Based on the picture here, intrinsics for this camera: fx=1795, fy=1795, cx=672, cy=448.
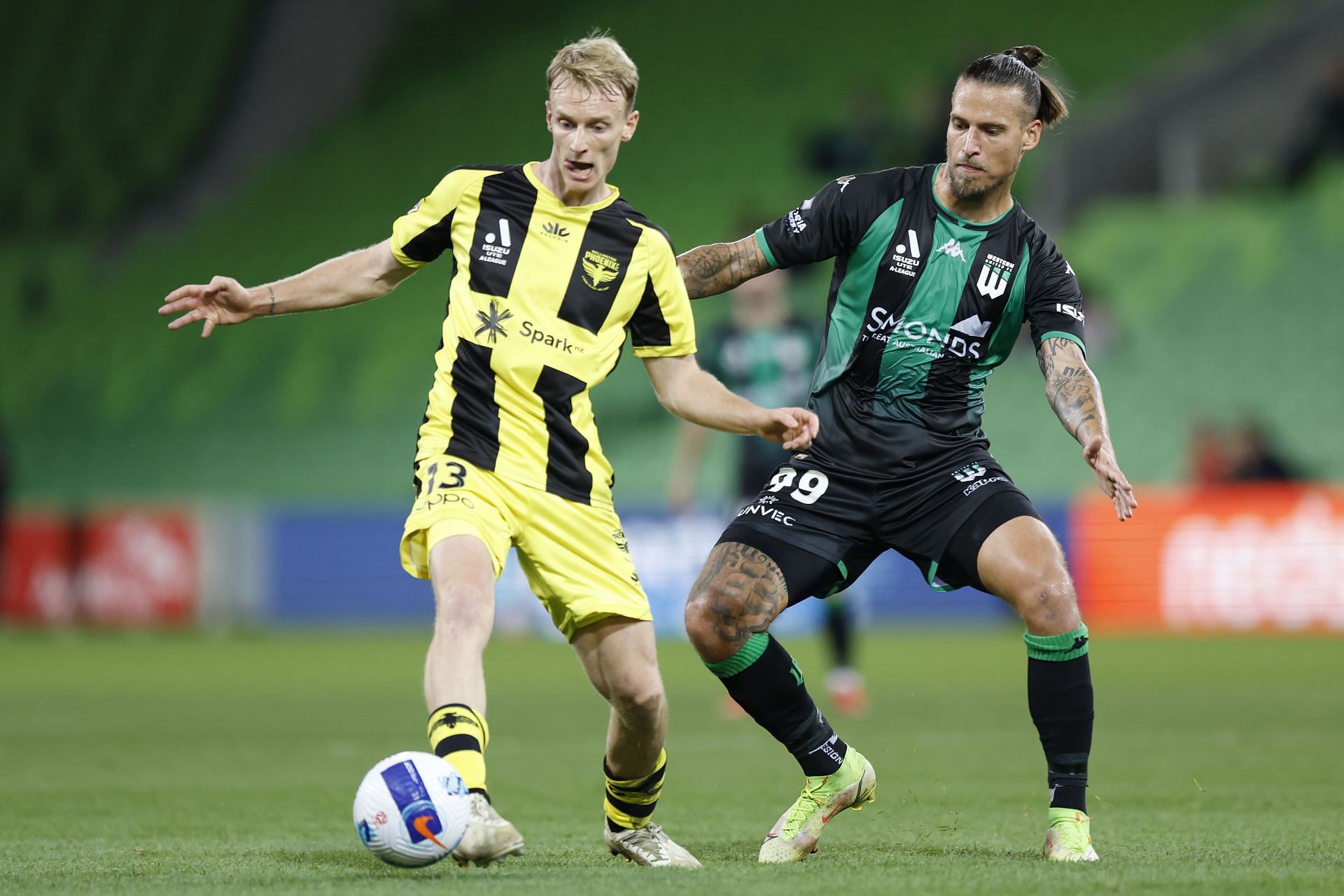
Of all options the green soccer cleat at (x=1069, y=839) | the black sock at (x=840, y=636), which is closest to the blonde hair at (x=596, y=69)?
the green soccer cleat at (x=1069, y=839)

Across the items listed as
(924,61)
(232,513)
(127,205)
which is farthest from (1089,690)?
(127,205)

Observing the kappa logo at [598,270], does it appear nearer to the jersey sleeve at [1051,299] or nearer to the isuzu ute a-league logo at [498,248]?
the isuzu ute a-league logo at [498,248]

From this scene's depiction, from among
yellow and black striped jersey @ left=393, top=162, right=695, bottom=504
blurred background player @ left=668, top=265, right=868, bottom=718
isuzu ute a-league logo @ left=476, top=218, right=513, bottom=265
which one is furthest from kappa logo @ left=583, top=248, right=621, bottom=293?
blurred background player @ left=668, top=265, right=868, bottom=718

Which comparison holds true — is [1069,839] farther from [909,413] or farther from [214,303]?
[214,303]

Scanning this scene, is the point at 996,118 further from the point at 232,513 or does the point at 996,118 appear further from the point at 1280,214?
the point at 1280,214

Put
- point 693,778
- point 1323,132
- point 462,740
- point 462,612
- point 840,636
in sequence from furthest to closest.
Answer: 1. point 1323,132
2. point 840,636
3. point 693,778
4. point 462,612
5. point 462,740

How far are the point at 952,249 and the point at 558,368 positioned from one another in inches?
49.3

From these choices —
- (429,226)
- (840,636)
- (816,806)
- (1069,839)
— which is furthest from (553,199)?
(840,636)

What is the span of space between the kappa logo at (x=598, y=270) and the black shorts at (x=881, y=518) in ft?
2.75

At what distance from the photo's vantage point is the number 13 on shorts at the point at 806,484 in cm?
527

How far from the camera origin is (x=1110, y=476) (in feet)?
15.6

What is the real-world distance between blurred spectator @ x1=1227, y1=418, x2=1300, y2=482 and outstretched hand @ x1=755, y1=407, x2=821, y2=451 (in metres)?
12.9

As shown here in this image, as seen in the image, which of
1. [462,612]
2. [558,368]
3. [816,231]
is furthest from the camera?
[816,231]

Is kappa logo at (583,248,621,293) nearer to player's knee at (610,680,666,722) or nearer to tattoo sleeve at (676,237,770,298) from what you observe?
tattoo sleeve at (676,237,770,298)
